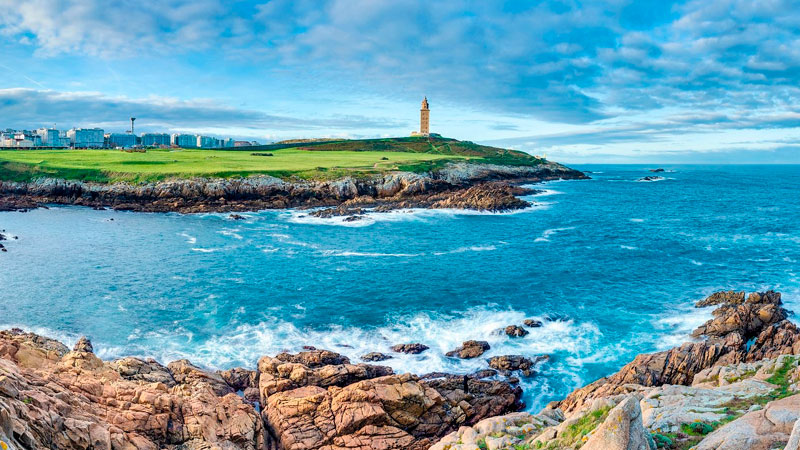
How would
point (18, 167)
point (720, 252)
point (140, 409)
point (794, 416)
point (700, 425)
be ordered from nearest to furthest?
point (794, 416) → point (700, 425) → point (140, 409) → point (720, 252) → point (18, 167)

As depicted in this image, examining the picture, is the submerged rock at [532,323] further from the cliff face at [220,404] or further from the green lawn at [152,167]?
the green lawn at [152,167]

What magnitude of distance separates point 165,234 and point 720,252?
59.4 metres

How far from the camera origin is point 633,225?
6850 cm

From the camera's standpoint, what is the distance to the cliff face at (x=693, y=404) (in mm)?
10031

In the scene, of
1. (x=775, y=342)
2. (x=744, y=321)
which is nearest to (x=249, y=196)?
(x=744, y=321)

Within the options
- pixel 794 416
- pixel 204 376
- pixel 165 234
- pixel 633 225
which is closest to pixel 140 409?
pixel 204 376

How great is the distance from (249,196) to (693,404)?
242 ft

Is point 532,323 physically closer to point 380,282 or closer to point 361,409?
point 380,282

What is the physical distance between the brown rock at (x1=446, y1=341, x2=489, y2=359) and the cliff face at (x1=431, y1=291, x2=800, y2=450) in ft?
20.2

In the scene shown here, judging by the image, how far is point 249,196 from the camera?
262 feet

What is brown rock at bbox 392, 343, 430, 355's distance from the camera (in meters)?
26.8

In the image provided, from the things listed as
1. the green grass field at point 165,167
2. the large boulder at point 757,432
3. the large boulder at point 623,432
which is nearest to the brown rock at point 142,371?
the large boulder at point 623,432

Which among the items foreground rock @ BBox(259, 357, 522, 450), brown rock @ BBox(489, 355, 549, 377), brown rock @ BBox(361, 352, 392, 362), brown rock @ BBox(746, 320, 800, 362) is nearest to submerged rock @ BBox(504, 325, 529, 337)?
brown rock @ BBox(489, 355, 549, 377)

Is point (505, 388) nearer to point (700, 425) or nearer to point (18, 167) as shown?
point (700, 425)
